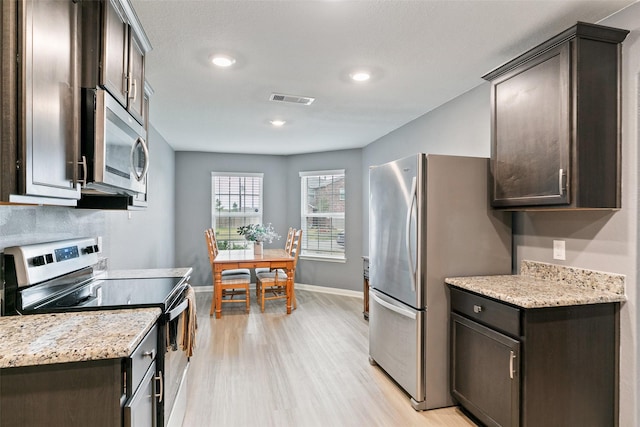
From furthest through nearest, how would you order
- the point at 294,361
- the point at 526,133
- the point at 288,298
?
the point at 288,298
the point at 294,361
the point at 526,133

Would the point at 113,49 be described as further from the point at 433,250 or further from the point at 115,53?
the point at 433,250

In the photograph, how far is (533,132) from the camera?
2.18 meters

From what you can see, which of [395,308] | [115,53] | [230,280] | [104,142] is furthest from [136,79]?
[230,280]

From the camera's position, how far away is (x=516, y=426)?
1.91 metres

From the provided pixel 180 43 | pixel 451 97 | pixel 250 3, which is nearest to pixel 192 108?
pixel 180 43

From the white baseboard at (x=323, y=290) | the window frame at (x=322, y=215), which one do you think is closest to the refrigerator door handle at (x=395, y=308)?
the white baseboard at (x=323, y=290)

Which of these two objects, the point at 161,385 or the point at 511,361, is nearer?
the point at 161,385

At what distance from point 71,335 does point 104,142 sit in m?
0.75

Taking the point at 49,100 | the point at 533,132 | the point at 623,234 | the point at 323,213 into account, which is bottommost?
the point at 623,234

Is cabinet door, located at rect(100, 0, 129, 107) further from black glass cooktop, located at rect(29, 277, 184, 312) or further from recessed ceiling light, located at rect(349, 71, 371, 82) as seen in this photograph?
recessed ceiling light, located at rect(349, 71, 371, 82)

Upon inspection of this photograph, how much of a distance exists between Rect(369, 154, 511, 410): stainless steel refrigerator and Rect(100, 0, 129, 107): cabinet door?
183cm

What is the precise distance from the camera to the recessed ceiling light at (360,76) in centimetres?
276

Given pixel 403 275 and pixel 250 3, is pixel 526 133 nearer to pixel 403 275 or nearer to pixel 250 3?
pixel 403 275

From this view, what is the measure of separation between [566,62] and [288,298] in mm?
3895
